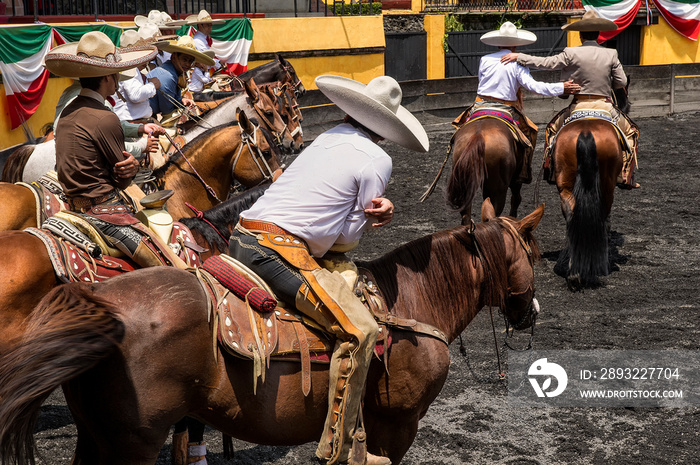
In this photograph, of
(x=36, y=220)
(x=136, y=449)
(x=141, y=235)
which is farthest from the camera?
(x=36, y=220)

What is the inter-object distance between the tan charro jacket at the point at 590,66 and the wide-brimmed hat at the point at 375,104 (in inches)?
231

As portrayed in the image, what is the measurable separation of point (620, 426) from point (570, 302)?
8.87ft

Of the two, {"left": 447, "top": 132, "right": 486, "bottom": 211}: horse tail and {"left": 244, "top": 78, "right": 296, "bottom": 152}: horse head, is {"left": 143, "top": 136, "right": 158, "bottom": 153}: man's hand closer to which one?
{"left": 244, "top": 78, "right": 296, "bottom": 152}: horse head

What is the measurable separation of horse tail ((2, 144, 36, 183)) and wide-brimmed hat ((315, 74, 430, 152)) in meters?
3.65

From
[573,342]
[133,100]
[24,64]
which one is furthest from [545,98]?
[133,100]

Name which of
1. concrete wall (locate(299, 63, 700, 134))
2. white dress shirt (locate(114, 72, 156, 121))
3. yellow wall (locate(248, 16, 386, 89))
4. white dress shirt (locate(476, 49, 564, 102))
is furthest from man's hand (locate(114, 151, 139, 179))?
yellow wall (locate(248, 16, 386, 89))

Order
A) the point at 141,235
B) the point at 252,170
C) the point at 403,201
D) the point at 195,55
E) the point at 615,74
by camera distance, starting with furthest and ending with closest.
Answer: the point at 403,201, the point at 615,74, the point at 195,55, the point at 252,170, the point at 141,235

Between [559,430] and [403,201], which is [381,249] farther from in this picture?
[559,430]

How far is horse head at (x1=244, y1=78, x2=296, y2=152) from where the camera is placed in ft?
25.4

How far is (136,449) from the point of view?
3252 mm

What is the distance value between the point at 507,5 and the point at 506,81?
1736 centimetres

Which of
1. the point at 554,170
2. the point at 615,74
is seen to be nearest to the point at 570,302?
the point at 554,170

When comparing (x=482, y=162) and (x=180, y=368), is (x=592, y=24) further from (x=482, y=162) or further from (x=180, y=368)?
(x=180, y=368)

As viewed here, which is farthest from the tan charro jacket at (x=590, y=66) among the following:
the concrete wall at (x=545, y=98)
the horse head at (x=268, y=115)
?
the concrete wall at (x=545, y=98)
